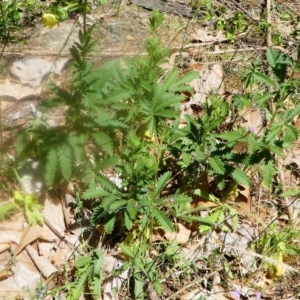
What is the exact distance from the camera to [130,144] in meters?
2.36

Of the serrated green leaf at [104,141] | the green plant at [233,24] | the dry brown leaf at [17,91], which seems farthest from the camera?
the green plant at [233,24]

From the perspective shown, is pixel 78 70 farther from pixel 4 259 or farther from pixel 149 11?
pixel 149 11

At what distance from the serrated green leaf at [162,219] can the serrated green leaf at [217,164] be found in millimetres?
359

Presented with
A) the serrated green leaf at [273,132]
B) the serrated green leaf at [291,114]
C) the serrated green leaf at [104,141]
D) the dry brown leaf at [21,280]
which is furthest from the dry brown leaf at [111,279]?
the serrated green leaf at [291,114]

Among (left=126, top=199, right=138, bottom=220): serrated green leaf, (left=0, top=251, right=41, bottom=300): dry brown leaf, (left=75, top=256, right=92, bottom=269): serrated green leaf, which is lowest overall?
(left=0, top=251, right=41, bottom=300): dry brown leaf

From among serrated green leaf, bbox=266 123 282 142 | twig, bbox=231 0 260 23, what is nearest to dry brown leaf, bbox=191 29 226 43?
twig, bbox=231 0 260 23

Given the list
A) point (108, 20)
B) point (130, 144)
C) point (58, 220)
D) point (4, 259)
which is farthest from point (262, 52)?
point (4, 259)

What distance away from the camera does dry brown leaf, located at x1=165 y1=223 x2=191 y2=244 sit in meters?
2.64

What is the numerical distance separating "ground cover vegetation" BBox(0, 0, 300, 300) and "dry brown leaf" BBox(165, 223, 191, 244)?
23 mm

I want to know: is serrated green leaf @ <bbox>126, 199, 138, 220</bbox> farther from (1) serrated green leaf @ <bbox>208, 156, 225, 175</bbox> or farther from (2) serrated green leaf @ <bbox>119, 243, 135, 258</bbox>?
(1) serrated green leaf @ <bbox>208, 156, 225, 175</bbox>

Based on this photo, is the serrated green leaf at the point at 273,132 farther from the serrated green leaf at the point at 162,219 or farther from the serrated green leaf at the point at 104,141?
the serrated green leaf at the point at 104,141

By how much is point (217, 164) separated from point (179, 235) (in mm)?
491

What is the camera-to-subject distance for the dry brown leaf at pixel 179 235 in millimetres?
2643

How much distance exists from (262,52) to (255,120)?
2.48ft
